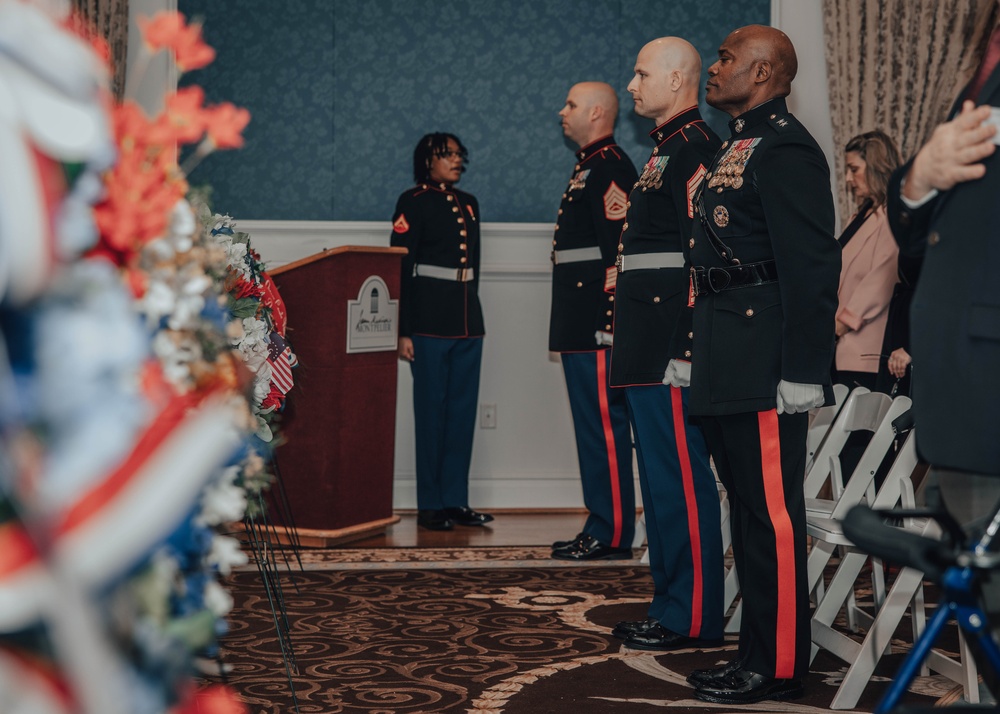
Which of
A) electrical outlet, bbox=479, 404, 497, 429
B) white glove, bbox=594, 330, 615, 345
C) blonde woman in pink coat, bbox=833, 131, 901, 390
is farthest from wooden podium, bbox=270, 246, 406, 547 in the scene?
blonde woman in pink coat, bbox=833, 131, 901, 390

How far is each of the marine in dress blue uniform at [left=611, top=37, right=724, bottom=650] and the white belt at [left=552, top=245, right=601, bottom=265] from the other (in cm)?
107

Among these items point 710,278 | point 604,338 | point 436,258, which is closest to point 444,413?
point 436,258

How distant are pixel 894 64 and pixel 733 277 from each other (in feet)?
11.4

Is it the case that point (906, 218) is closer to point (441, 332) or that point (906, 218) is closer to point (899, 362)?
point (899, 362)

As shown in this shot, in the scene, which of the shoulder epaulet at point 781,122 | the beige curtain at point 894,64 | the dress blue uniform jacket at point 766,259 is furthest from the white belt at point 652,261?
the beige curtain at point 894,64

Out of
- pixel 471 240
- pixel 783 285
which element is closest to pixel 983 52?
pixel 783 285

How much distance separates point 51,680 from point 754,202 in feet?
6.70

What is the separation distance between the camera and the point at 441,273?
496cm

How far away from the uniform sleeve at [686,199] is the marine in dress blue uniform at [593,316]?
37.9 inches

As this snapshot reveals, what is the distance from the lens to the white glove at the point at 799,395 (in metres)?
2.46

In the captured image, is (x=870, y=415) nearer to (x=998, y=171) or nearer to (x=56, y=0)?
(x=998, y=171)

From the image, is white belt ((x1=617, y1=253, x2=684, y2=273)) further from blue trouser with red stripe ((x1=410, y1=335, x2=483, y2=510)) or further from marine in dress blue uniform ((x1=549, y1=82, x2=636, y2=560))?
blue trouser with red stripe ((x1=410, y1=335, x2=483, y2=510))

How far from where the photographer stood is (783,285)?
2471mm

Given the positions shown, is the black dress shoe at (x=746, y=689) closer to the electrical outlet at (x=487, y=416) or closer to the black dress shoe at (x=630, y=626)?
the black dress shoe at (x=630, y=626)
